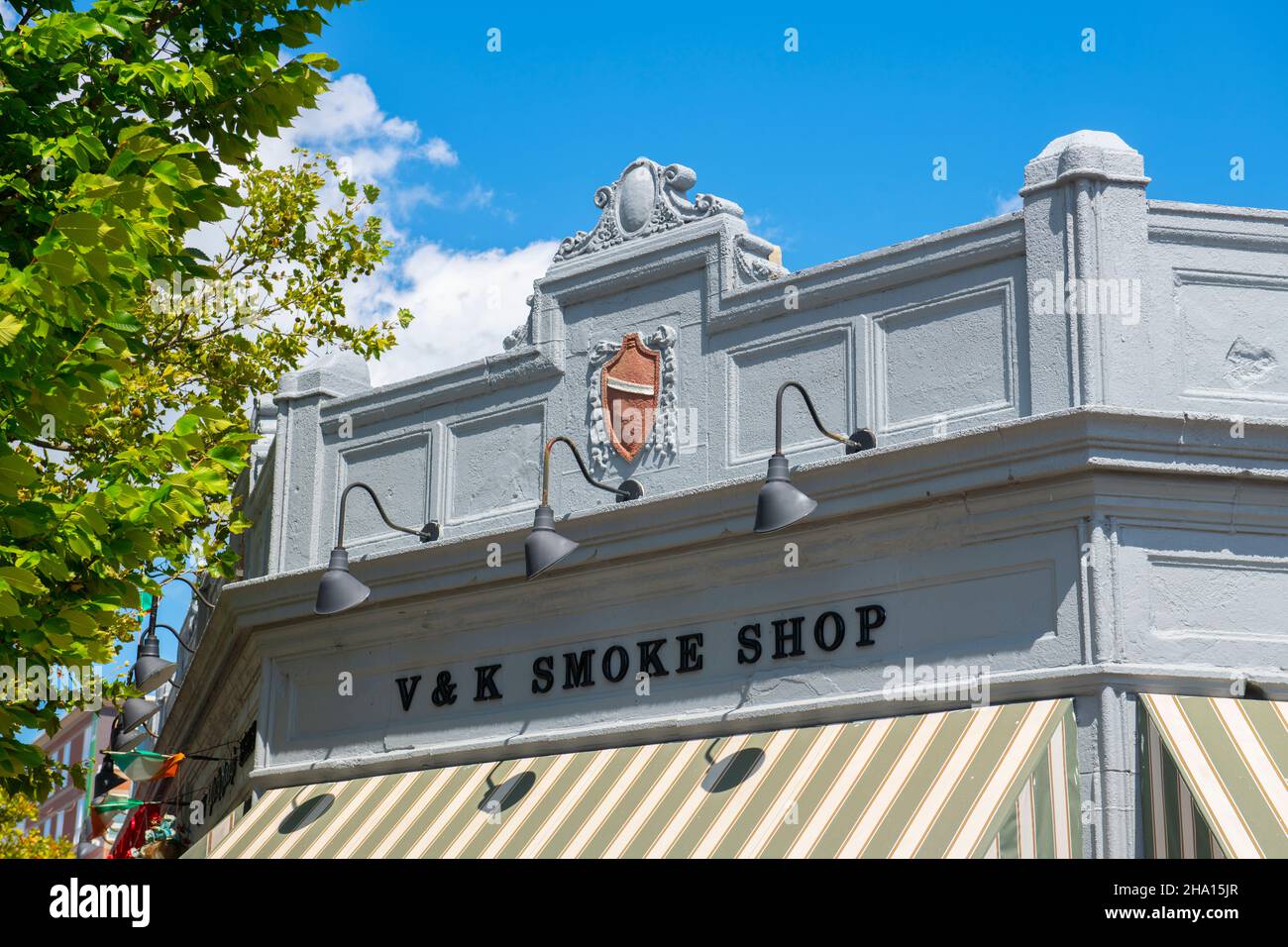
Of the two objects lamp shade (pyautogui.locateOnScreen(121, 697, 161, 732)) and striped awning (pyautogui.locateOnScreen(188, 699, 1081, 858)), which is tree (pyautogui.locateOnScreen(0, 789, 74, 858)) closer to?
lamp shade (pyautogui.locateOnScreen(121, 697, 161, 732))

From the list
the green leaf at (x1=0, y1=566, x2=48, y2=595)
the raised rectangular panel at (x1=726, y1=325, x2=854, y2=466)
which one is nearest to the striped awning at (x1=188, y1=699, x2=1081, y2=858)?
the raised rectangular panel at (x1=726, y1=325, x2=854, y2=466)

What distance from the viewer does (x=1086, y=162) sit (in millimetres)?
11547

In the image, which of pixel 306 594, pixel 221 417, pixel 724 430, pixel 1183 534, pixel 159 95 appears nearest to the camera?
pixel 221 417

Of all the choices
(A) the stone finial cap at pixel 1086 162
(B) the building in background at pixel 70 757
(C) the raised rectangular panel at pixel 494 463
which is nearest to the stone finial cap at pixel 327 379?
(C) the raised rectangular panel at pixel 494 463

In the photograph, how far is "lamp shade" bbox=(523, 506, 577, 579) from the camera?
1199 centimetres

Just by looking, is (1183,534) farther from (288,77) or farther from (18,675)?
(18,675)

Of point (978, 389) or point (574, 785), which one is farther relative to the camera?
point (574, 785)

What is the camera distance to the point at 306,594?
1498 centimetres

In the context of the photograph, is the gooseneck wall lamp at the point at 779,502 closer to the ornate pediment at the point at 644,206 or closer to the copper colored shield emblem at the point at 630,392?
the copper colored shield emblem at the point at 630,392

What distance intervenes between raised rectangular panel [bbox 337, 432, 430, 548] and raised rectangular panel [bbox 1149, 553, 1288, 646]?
6348mm

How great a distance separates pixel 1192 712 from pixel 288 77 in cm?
689

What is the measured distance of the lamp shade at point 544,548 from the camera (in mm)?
11992
